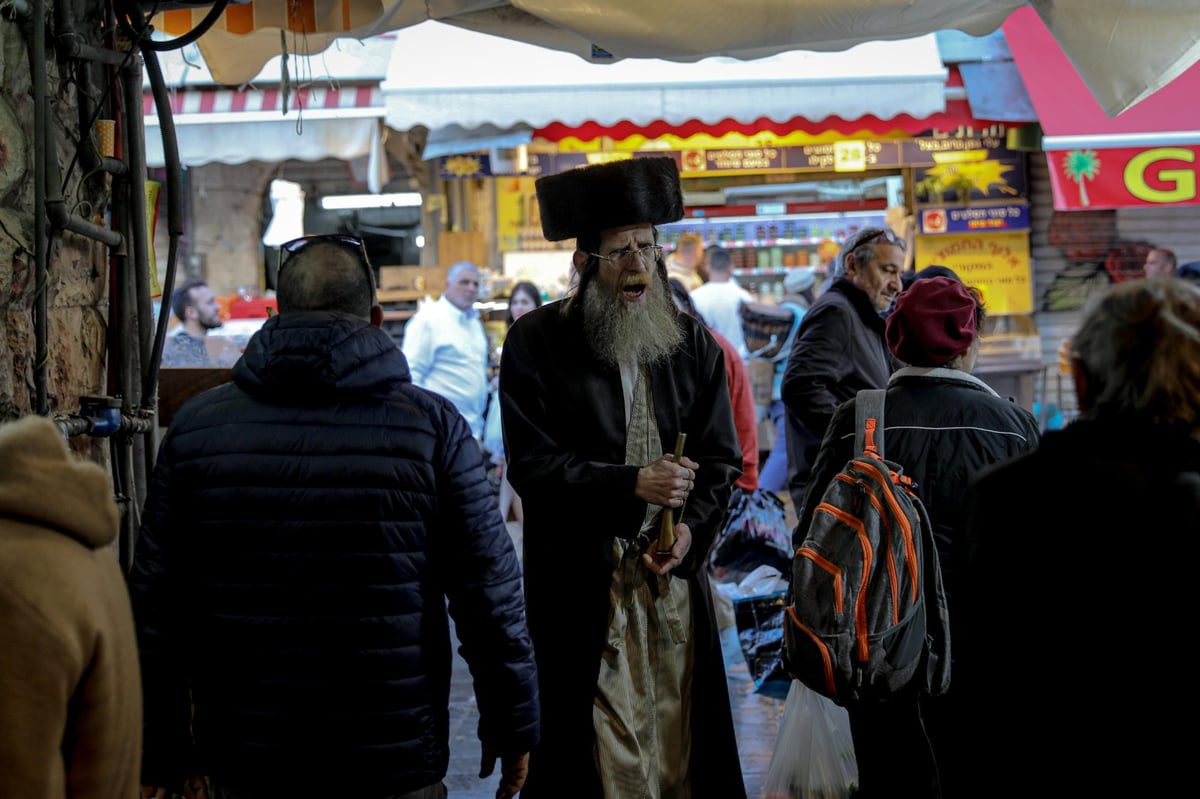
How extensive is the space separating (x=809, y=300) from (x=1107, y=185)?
2.76 m

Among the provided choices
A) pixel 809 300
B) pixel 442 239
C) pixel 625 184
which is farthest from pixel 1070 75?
pixel 625 184

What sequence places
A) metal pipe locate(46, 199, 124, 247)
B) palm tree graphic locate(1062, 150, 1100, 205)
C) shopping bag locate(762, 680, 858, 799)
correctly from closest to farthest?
metal pipe locate(46, 199, 124, 247) < shopping bag locate(762, 680, 858, 799) < palm tree graphic locate(1062, 150, 1100, 205)

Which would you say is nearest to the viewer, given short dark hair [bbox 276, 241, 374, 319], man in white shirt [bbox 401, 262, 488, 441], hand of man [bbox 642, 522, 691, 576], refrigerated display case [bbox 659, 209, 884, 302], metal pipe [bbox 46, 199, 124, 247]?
short dark hair [bbox 276, 241, 374, 319]

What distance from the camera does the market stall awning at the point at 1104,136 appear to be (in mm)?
10234

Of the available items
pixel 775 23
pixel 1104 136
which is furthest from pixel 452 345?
pixel 1104 136

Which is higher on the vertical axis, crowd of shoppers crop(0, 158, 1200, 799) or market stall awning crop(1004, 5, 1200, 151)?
market stall awning crop(1004, 5, 1200, 151)

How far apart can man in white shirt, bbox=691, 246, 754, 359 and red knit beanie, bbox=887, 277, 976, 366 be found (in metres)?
6.28

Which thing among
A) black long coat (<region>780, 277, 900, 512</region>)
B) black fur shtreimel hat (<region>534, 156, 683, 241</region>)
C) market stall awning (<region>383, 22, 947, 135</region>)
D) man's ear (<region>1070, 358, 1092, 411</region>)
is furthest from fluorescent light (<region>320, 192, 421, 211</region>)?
man's ear (<region>1070, 358, 1092, 411</region>)

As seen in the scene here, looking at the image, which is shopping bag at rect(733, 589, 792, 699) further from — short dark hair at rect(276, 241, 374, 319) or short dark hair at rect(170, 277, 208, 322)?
short dark hair at rect(170, 277, 208, 322)

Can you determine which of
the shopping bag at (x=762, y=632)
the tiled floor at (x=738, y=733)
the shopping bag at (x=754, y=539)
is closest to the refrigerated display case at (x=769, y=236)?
the tiled floor at (x=738, y=733)

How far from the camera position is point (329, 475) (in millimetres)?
2689

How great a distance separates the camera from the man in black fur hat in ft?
11.9

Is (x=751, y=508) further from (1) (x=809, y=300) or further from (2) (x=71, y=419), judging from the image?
(1) (x=809, y=300)

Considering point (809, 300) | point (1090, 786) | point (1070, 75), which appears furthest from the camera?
point (809, 300)
